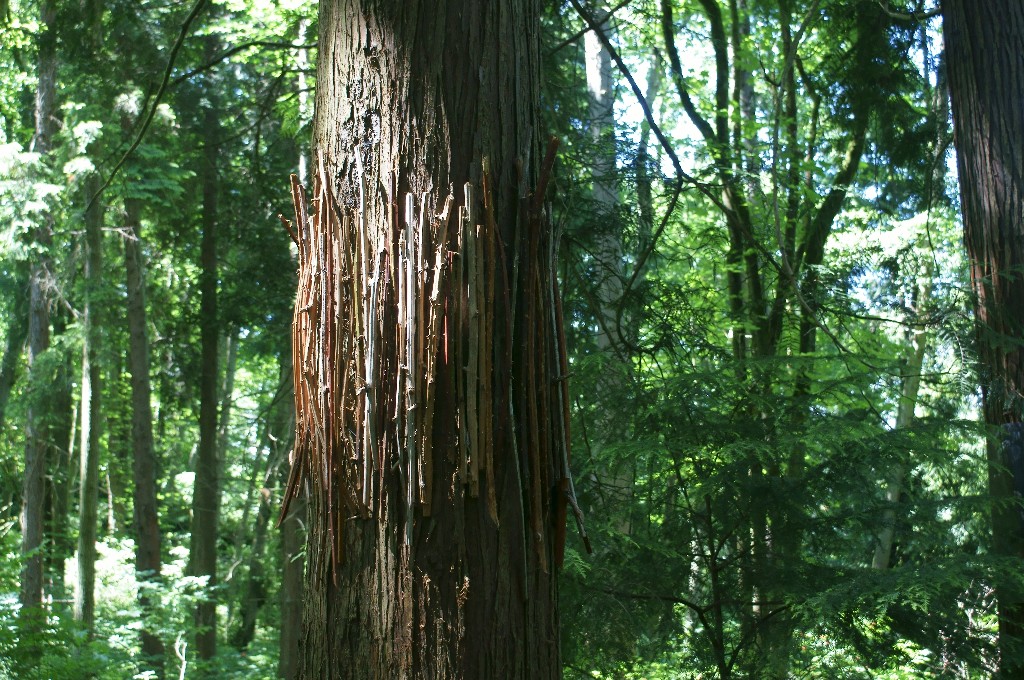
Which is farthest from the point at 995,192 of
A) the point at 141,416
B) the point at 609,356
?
the point at 141,416

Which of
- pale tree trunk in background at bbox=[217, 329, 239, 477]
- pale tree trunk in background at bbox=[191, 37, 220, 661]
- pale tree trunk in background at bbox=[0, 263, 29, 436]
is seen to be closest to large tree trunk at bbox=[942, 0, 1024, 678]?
pale tree trunk in background at bbox=[191, 37, 220, 661]

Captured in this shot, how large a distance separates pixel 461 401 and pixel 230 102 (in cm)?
Answer: 1171

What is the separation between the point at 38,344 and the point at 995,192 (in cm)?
1318

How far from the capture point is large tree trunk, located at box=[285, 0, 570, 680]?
1.80 m

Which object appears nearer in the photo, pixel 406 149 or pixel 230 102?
pixel 406 149

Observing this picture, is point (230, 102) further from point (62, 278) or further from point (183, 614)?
point (183, 614)

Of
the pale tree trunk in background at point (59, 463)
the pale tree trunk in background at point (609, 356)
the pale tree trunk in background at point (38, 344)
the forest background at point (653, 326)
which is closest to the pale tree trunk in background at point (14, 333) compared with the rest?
the forest background at point (653, 326)

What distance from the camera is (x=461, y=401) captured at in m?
1.83

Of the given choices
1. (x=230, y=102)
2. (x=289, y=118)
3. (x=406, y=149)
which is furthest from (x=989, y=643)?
(x=230, y=102)

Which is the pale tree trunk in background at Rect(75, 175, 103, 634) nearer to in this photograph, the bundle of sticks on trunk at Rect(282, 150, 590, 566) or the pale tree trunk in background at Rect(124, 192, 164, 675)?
the pale tree trunk in background at Rect(124, 192, 164, 675)

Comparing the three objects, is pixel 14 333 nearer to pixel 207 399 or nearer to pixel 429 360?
pixel 207 399

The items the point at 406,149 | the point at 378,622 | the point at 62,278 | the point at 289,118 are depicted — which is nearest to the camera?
the point at 378,622

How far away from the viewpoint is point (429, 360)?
6.01ft

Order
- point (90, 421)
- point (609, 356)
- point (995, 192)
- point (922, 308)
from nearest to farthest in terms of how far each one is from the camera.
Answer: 1. point (609, 356)
2. point (995, 192)
3. point (922, 308)
4. point (90, 421)
